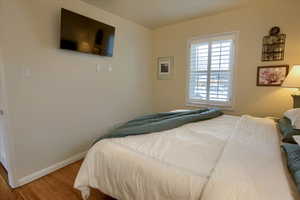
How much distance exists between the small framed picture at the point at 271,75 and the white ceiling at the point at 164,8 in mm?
1088

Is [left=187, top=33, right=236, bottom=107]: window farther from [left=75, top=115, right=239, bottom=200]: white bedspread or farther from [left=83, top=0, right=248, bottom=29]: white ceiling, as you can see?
[left=75, top=115, right=239, bottom=200]: white bedspread

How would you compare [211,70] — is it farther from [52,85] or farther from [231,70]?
[52,85]

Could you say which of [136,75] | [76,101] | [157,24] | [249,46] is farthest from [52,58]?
[249,46]

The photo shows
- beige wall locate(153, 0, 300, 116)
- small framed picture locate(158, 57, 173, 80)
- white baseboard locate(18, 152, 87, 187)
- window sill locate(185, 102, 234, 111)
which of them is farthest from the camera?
small framed picture locate(158, 57, 173, 80)

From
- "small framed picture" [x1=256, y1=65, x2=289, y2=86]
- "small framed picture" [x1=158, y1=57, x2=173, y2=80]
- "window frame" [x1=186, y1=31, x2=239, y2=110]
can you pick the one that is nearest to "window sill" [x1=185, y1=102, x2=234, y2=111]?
"window frame" [x1=186, y1=31, x2=239, y2=110]

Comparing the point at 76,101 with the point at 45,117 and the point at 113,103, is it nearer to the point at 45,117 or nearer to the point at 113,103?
the point at 45,117

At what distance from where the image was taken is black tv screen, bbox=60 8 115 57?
206cm

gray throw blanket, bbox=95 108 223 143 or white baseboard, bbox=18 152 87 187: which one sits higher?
gray throw blanket, bbox=95 108 223 143

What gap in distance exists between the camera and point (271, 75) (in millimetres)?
2441

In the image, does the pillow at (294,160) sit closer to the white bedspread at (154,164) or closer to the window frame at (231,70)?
the white bedspread at (154,164)

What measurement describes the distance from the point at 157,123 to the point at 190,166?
29.4 inches

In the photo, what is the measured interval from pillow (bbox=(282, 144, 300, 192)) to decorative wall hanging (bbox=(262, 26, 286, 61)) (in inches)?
72.5

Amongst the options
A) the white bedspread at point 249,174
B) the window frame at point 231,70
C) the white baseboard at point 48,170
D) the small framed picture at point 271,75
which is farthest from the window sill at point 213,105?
the white baseboard at point 48,170

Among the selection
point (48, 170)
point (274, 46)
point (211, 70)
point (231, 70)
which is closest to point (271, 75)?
point (274, 46)
